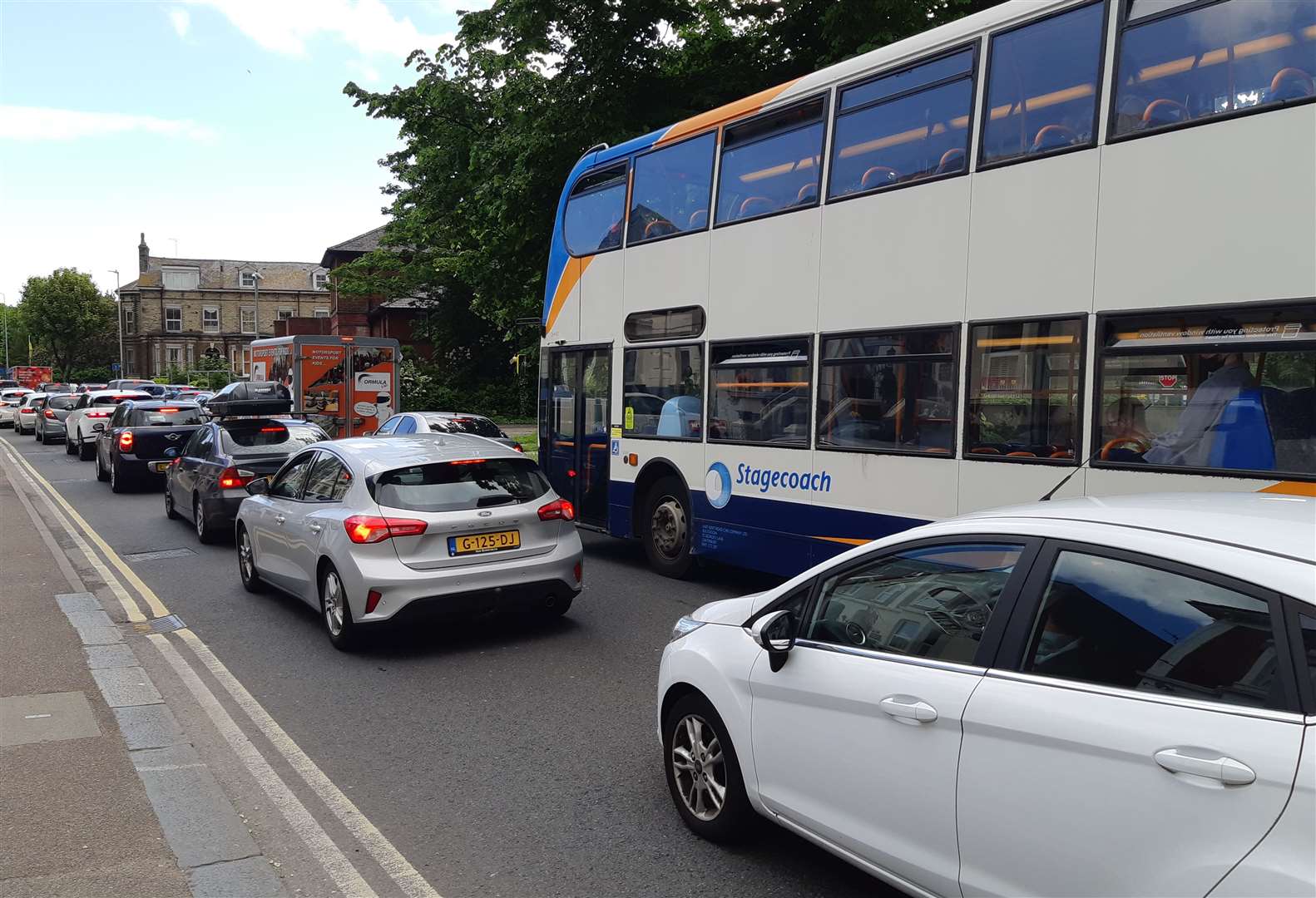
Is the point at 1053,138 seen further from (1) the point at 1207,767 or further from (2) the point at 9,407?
(2) the point at 9,407

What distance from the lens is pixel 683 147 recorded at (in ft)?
32.1

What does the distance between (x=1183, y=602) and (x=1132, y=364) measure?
3.71 meters

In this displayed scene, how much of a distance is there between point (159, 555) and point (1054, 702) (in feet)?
37.9

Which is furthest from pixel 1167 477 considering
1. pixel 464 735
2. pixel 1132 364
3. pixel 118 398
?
pixel 118 398

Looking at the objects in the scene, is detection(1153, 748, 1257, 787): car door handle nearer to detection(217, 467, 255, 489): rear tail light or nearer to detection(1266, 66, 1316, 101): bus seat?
detection(1266, 66, 1316, 101): bus seat

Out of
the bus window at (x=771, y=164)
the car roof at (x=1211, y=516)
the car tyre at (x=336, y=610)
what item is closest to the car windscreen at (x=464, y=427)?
the bus window at (x=771, y=164)

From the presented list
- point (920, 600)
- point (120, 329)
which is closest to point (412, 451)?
point (920, 600)

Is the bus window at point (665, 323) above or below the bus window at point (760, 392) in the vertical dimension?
above

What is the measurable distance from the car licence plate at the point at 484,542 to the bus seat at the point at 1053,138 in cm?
445

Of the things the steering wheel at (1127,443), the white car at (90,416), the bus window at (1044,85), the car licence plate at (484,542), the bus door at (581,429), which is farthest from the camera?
the white car at (90,416)

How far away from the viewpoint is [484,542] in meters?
7.13

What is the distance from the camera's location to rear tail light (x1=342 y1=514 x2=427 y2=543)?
6934 millimetres

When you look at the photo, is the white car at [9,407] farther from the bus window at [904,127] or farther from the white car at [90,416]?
the bus window at [904,127]

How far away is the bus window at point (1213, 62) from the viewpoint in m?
5.14
